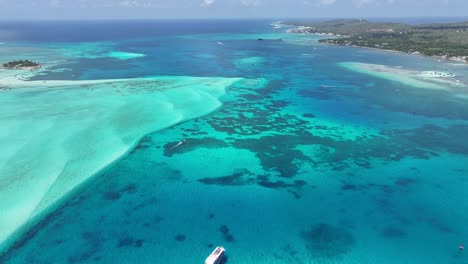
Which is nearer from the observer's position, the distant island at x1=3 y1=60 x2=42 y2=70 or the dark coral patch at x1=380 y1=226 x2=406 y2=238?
the dark coral patch at x1=380 y1=226 x2=406 y2=238

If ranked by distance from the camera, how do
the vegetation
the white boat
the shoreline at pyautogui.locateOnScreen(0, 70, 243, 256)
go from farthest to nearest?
the vegetation
the shoreline at pyautogui.locateOnScreen(0, 70, 243, 256)
the white boat

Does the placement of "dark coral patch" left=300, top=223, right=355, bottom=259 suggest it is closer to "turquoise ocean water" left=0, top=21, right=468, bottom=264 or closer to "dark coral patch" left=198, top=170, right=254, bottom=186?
"turquoise ocean water" left=0, top=21, right=468, bottom=264

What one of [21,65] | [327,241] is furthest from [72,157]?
[21,65]

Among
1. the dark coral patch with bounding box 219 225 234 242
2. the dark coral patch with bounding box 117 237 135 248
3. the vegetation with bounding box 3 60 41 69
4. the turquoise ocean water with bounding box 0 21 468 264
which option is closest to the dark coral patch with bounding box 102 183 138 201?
the turquoise ocean water with bounding box 0 21 468 264

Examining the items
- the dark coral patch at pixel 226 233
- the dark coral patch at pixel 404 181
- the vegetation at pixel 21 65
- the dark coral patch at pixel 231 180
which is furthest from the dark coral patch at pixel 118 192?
the vegetation at pixel 21 65

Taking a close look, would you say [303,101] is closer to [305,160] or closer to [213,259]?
[305,160]

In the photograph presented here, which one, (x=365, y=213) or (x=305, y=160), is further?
(x=305, y=160)

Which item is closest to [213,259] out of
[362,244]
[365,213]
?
[362,244]
